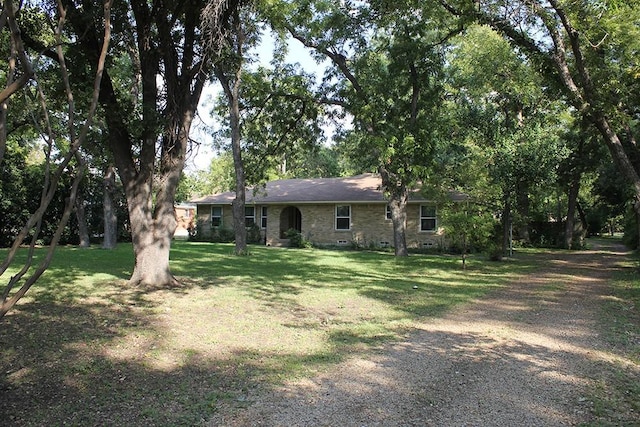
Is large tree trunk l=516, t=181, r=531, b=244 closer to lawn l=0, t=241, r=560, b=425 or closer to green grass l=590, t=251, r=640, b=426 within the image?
lawn l=0, t=241, r=560, b=425

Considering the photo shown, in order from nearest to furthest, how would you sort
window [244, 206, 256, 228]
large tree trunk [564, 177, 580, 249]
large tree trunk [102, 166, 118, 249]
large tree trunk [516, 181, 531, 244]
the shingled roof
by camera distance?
large tree trunk [516, 181, 531, 244] → large tree trunk [102, 166, 118, 249] → the shingled roof → large tree trunk [564, 177, 580, 249] → window [244, 206, 256, 228]

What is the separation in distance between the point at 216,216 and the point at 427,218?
13.8 meters

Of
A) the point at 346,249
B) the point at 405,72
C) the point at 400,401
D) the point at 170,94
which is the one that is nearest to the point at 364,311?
the point at 400,401

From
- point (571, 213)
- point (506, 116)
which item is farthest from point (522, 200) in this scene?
point (571, 213)

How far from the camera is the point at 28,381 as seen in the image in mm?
4457

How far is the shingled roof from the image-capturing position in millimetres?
25516

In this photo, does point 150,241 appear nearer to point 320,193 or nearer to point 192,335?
point 192,335

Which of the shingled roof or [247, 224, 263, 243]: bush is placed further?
[247, 224, 263, 243]: bush

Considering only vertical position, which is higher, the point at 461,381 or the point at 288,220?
the point at 288,220

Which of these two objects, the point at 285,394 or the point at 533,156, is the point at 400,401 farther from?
the point at 533,156

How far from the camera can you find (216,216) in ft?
101

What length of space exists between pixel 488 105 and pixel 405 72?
8781mm

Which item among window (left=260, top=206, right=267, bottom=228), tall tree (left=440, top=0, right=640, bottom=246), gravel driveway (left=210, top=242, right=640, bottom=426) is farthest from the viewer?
window (left=260, top=206, right=267, bottom=228)

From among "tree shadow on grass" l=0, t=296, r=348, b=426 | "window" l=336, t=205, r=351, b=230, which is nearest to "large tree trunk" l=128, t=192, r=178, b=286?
"tree shadow on grass" l=0, t=296, r=348, b=426
